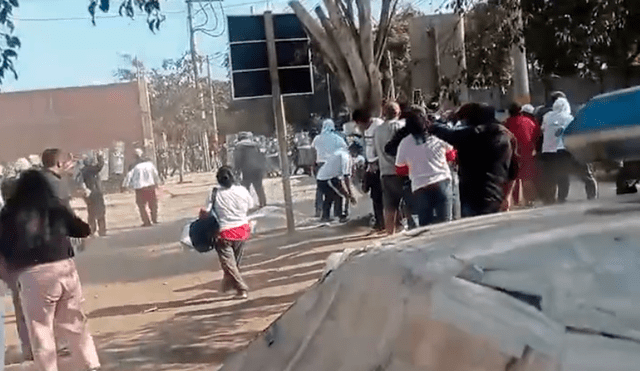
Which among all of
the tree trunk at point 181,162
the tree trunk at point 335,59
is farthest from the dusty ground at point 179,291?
the tree trunk at point 181,162

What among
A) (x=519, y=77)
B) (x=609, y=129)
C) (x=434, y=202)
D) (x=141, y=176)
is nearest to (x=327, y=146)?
(x=519, y=77)

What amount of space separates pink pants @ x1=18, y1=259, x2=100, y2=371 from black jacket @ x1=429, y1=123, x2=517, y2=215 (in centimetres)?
291

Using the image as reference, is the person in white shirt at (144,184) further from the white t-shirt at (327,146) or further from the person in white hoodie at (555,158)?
the person in white hoodie at (555,158)

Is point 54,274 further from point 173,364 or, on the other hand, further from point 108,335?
point 108,335

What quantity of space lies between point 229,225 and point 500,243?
6.86m

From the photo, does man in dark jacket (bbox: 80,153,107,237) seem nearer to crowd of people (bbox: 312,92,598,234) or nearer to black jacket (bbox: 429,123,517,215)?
crowd of people (bbox: 312,92,598,234)

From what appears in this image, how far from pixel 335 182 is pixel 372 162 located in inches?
111

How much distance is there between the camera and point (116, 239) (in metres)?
15.5

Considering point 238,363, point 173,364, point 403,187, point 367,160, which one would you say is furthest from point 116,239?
point 238,363

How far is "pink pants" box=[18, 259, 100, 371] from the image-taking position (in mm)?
5977

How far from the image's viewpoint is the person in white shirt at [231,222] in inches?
339

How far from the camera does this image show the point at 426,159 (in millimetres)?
7945

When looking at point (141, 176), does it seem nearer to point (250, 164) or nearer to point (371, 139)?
point (250, 164)

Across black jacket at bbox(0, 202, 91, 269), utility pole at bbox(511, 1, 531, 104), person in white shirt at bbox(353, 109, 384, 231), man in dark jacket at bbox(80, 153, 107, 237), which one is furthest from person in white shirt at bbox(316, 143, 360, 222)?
black jacket at bbox(0, 202, 91, 269)
